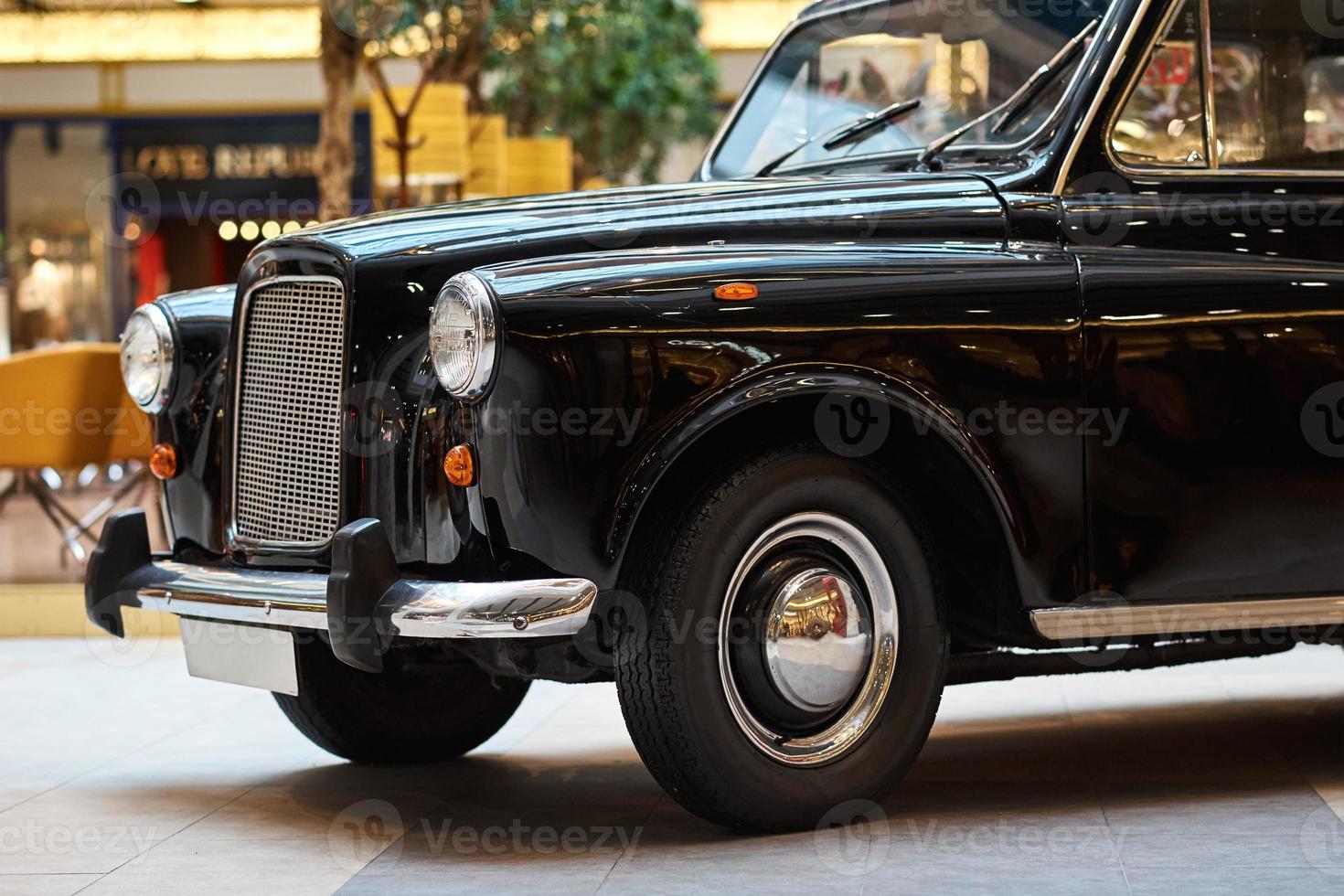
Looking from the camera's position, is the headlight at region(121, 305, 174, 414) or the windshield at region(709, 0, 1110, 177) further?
the windshield at region(709, 0, 1110, 177)

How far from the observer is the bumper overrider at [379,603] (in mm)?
3695

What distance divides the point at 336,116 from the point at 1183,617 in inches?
290

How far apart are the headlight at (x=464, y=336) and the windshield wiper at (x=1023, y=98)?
1.57 meters

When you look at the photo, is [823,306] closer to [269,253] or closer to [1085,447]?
[1085,447]

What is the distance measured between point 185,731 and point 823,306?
9.01 ft

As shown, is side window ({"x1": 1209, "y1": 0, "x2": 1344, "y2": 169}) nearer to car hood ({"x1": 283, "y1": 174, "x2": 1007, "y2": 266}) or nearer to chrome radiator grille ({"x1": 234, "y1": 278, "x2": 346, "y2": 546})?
car hood ({"x1": 283, "y1": 174, "x2": 1007, "y2": 266})

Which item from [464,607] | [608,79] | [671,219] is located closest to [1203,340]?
[671,219]

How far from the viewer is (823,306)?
4.00 metres

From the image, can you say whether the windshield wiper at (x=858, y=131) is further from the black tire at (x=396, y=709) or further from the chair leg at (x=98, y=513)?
the chair leg at (x=98, y=513)

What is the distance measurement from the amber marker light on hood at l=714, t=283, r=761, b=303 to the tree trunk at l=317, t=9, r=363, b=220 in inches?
258

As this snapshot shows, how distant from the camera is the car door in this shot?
14.0 ft

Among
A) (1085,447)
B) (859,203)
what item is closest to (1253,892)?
(1085,447)

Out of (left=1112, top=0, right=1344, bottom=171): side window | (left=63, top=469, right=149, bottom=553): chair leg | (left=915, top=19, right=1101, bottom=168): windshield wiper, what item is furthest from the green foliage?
(left=1112, top=0, right=1344, bottom=171): side window

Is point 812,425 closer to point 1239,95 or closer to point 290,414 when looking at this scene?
point 290,414
